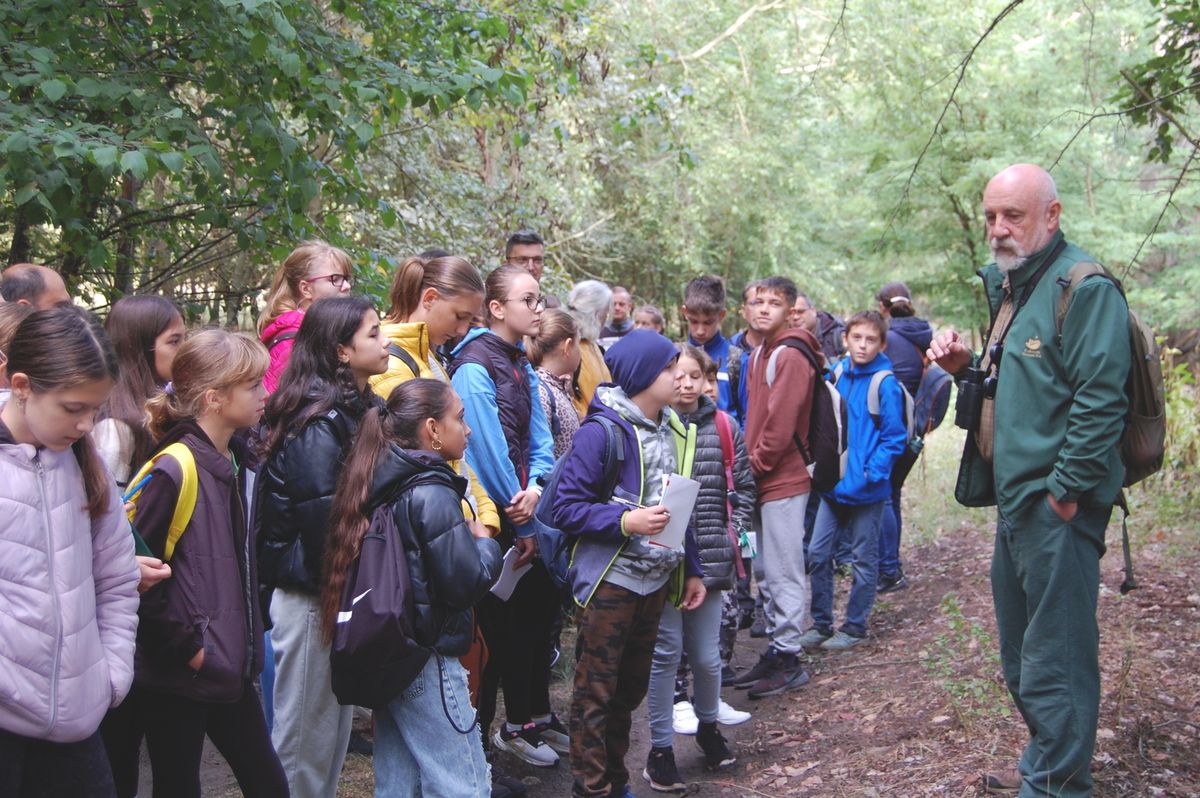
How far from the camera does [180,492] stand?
3.22 meters

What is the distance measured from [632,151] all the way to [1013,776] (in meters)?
14.2

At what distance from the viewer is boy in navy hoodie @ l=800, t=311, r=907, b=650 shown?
7.02 metres

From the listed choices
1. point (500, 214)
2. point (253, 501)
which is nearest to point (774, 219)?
point (500, 214)

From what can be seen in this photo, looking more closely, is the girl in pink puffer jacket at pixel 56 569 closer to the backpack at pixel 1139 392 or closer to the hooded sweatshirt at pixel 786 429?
the backpack at pixel 1139 392

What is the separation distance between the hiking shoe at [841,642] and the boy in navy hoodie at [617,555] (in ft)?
9.00

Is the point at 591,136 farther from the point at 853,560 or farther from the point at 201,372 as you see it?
the point at 201,372

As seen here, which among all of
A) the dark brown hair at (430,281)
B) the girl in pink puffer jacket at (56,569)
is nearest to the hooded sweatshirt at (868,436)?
the dark brown hair at (430,281)

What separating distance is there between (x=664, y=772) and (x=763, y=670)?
164 cm

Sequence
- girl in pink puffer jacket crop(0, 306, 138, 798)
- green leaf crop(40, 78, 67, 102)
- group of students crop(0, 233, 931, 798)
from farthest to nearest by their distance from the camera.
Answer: green leaf crop(40, 78, 67, 102), group of students crop(0, 233, 931, 798), girl in pink puffer jacket crop(0, 306, 138, 798)

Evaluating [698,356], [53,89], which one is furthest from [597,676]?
[53,89]

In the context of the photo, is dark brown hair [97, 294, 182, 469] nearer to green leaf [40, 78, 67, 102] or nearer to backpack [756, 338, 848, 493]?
green leaf [40, 78, 67, 102]

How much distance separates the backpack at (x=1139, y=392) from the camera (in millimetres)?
3818

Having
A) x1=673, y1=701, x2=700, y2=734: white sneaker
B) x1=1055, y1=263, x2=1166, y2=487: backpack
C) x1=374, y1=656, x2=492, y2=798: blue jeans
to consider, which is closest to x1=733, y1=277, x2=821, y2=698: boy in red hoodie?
x1=673, y1=701, x2=700, y2=734: white sneaker

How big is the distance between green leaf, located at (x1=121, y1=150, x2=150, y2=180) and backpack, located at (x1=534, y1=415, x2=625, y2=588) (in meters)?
2.12
